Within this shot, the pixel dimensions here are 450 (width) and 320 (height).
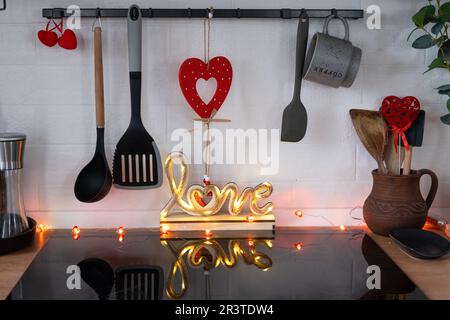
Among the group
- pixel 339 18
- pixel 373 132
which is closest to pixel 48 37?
pixel 339 18

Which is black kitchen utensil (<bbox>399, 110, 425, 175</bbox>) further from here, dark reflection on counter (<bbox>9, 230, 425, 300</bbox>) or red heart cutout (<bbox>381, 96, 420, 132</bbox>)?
dark reflection on counter (<bbox>9, 230, 425, 300</bbox>)

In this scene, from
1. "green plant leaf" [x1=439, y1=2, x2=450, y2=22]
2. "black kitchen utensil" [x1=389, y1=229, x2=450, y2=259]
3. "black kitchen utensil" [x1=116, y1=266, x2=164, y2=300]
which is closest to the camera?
"black kitchen utensil" [x1=116, y1=266, x2=164, y2=300]

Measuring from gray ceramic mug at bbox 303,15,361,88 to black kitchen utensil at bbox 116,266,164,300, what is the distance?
1.85 feet

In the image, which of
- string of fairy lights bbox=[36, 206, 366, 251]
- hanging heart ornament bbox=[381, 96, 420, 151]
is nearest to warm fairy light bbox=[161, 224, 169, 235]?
string of fairy lights bbox=[36, 206, 366, 251]

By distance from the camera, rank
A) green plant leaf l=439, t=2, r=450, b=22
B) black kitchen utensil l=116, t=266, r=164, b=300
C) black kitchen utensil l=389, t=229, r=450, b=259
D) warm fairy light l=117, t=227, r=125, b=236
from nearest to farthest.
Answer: black kitchen utensil l=116, t=266, r=164, b=300, black kitchen utensil l=389, t=229, r=450, b=259, green plant leaf l=439, t=2, r=450, b=22, warm fairy light l=117, t=227, r=125, b=236

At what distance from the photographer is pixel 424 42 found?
3.79 ft

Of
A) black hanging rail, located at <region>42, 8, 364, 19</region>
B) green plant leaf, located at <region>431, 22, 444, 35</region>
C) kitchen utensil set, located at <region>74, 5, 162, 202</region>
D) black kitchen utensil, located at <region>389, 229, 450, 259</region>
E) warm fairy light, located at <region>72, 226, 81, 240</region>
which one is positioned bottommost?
warm fairy light, located at <region>72, 226, 81, 240</region>

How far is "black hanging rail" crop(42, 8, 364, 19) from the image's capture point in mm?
1174

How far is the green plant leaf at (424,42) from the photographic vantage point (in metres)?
1.15

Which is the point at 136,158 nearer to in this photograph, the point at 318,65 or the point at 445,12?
the point at 318,65

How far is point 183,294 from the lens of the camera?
86cm

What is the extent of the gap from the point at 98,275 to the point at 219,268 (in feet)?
0.76

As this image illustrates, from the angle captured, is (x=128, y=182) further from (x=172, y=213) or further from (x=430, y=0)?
(x=430, y=0)

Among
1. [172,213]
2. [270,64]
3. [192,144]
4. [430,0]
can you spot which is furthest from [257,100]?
[430,0]
